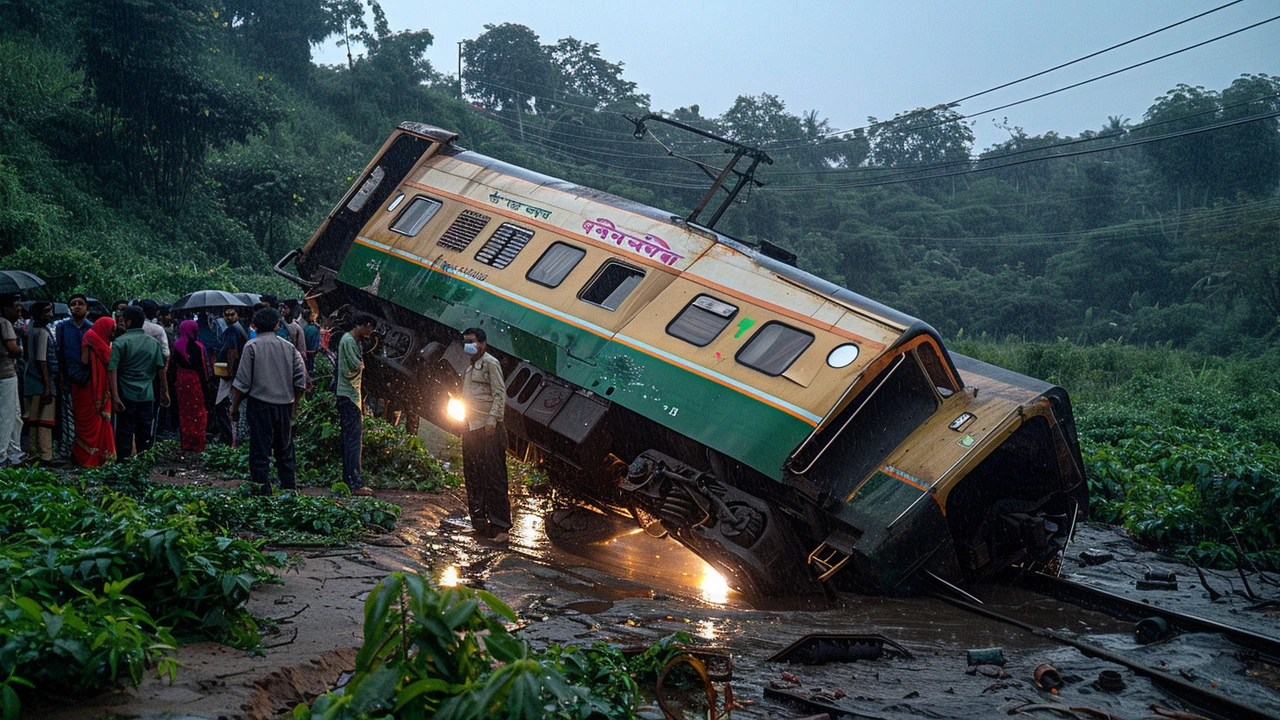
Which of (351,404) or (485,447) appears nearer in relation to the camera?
(485,447)

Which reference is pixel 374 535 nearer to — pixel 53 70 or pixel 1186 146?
pixel 53 70

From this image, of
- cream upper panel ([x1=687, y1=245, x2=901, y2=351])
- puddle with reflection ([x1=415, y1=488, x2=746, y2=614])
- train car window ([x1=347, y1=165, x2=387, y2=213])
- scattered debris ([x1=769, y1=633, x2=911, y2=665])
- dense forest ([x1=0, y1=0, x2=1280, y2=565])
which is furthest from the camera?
dense forest ([x1=0, y1=0, x2=1280, y2=565])

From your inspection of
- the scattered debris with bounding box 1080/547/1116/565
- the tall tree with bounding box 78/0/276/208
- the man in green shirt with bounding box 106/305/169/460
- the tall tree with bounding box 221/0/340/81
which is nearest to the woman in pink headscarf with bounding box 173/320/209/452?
the man in green shirt with bounding box 106/305/169/460

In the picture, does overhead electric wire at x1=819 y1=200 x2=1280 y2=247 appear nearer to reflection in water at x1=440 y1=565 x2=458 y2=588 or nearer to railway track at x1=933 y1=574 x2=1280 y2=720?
railway track at x1=933 y1=574 x2=1280 y2=720

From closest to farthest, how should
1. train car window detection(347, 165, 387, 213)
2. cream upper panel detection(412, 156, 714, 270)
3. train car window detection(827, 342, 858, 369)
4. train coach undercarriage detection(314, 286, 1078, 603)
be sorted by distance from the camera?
train coach undercarriage detection(314, 286, 1078, 603) < train car window detection(827, 342, 858, 369) < cream upper panel detection(412, 156, 714, 270) < train car window detection(347, 165, 387, 213)

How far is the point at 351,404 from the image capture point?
9719mm

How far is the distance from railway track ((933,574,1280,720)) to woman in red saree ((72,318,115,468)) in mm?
7947

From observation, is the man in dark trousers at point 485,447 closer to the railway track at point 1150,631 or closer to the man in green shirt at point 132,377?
the man in green shirt at point 132,377

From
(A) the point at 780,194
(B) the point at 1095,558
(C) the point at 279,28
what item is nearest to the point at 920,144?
(A) the point at 780,194

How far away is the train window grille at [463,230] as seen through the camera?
434 inches

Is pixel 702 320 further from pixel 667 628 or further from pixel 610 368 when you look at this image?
pixel 667 628

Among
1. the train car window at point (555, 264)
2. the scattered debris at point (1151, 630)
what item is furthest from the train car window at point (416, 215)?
the scattered debris at point (1151, 630)

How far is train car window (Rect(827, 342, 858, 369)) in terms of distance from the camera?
7.84 meters

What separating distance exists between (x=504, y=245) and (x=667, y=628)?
5388 mm
